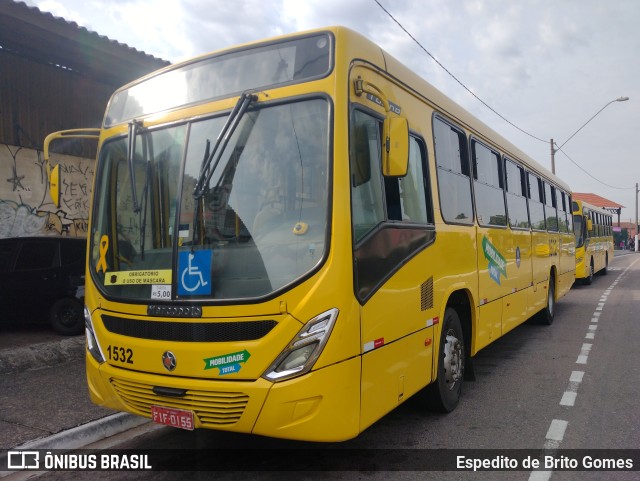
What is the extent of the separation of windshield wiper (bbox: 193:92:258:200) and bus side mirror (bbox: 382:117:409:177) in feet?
3.17

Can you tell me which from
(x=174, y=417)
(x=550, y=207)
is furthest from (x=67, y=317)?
(x=550, y=207)

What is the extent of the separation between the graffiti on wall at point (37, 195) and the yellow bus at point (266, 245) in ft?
16.9

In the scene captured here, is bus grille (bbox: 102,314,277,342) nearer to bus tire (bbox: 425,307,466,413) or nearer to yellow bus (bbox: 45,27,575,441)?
yellow bus (bbox: 45,27,575,441)

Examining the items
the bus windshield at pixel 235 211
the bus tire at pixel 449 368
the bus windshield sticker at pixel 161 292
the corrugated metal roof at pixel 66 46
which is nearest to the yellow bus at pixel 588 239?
the bus tire at pixel 449 368

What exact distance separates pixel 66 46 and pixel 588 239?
17.3 m

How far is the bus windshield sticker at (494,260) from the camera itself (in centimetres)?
637

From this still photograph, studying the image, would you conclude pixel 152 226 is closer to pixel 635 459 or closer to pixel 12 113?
pixel 635 459

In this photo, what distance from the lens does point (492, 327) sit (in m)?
6.53

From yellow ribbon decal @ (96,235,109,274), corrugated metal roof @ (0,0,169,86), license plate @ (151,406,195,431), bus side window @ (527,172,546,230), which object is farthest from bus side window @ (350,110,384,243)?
bus side window @ (527,172,546,230)

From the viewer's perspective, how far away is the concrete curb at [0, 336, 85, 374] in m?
6.77

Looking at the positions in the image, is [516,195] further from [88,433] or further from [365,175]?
[88,433]

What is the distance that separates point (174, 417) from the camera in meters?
3.61

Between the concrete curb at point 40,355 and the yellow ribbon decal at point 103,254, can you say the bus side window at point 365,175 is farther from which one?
the concrete curb at point 40,355

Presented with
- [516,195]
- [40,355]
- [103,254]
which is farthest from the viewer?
[516,195]
